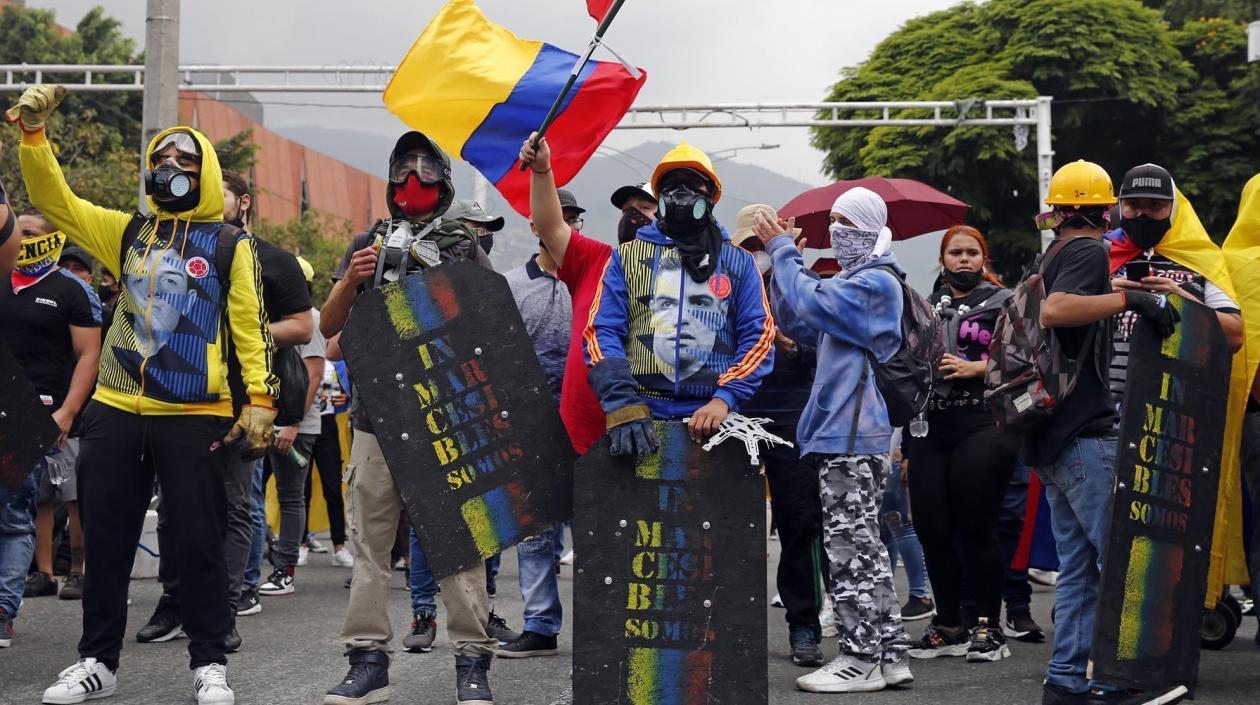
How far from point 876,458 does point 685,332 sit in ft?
4.20

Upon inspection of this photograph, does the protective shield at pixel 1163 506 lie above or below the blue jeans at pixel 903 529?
above

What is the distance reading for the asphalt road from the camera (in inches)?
237

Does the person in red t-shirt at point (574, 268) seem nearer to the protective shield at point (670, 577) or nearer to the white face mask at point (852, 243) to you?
the protective shield at point (670, 577)

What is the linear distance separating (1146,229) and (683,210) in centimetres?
203

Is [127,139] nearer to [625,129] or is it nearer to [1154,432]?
[625,129]

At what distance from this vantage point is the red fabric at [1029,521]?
27.6ft

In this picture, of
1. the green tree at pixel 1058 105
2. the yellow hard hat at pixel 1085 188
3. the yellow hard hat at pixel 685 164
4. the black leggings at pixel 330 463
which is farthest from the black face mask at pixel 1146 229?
the green tree at pixel 1058 105

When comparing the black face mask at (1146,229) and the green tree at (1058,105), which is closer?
the black face mask at (1146,229)

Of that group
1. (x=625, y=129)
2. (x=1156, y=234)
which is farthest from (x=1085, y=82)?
(x=1156, y=234)

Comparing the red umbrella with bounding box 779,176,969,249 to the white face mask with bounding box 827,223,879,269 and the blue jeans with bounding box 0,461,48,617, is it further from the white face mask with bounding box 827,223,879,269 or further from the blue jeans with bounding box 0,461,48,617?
the blue jeans with bounding box 0,461,48,617

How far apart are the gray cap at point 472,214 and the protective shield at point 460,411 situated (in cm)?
83

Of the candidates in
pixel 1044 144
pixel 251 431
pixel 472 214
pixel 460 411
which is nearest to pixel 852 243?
pixel 472 214

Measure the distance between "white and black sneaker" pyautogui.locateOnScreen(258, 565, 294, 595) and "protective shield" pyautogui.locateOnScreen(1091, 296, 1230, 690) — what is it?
5863 mm

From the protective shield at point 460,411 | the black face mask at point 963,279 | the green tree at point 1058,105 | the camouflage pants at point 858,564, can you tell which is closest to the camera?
the protective shield at point 460,411
